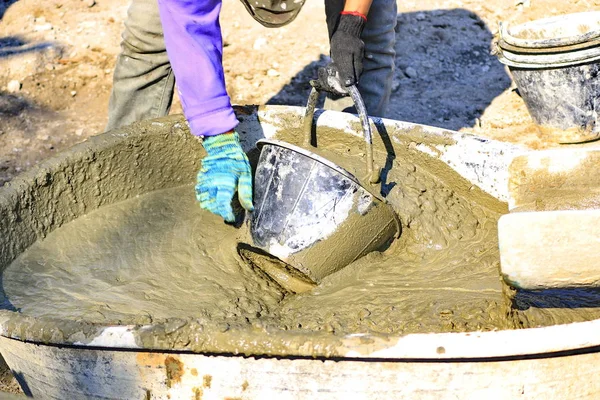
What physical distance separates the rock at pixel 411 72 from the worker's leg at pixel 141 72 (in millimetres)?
1996

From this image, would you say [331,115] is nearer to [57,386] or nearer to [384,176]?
[384,176]

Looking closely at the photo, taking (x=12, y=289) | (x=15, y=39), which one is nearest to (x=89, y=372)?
(x=12, y=289)

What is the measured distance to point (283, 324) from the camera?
242 centimetres

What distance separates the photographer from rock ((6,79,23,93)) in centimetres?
470

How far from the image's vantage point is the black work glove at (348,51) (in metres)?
2.76

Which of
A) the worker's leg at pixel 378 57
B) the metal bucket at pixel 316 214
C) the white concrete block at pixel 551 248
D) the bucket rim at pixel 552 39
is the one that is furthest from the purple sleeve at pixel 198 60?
the bucket rim at pixel 552 39

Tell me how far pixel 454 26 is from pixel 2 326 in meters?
4.10

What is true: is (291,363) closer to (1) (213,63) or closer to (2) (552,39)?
(1) (213,63)

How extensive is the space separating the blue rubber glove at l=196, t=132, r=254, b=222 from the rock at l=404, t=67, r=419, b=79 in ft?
7.88

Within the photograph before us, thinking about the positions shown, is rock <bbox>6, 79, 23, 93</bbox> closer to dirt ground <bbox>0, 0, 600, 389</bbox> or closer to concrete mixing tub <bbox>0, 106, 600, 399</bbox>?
dirt ground <bbox>0, 0, 600, 389</bbox>

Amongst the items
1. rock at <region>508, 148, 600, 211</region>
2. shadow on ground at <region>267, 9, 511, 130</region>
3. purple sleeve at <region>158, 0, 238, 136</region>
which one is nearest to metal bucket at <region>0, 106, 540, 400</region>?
rock at <region>508, 148, 600, 211</region>

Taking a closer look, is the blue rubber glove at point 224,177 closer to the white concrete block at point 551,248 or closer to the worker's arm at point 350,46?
the worker's arm at point 350,46

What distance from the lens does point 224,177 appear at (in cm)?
278

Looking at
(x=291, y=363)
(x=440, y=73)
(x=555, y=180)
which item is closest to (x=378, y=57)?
(x=555, y=180)
